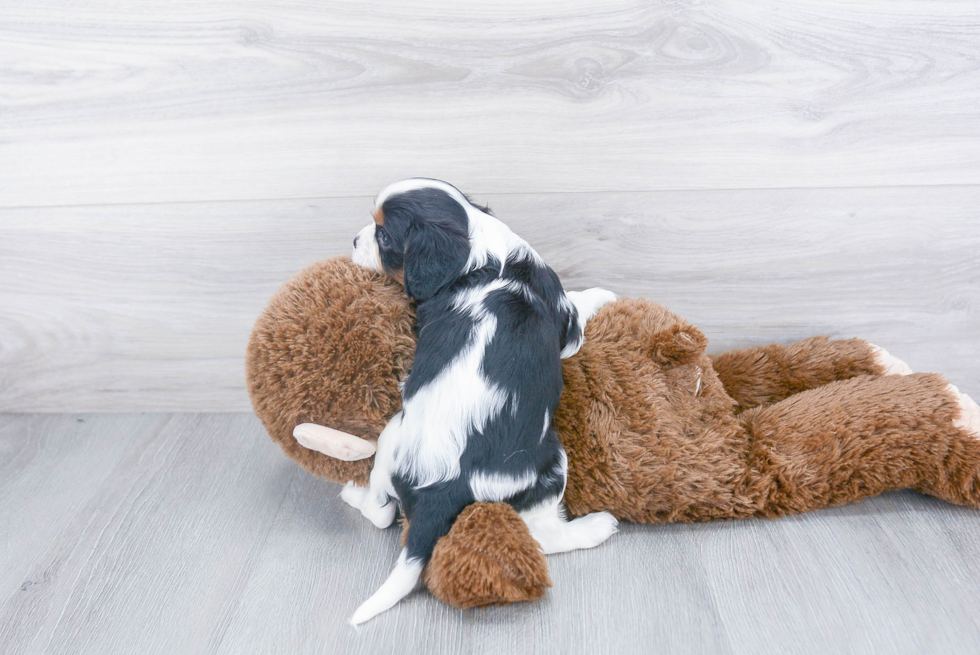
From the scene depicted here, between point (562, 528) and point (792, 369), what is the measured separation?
547mm

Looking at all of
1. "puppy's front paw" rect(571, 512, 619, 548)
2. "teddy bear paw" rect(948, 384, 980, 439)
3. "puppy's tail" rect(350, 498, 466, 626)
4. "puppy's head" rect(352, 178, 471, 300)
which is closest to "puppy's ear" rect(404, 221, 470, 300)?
"puppy's head" rect(352, 178, 471, 300)

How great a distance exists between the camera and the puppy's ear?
3.07 feet

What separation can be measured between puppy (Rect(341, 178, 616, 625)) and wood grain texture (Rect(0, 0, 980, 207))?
0.29 m

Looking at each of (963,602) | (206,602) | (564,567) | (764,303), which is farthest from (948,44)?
(206,602)

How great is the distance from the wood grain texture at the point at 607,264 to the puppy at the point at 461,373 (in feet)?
1.01

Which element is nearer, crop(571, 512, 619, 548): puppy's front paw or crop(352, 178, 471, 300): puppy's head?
crop(352, 178, 471, 300): puppy's head

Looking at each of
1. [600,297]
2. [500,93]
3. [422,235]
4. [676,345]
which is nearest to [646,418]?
[676,345]

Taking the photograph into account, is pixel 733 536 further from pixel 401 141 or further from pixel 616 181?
pixel 401 141

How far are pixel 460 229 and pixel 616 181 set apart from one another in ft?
1.36

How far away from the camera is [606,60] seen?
1177 millimetres

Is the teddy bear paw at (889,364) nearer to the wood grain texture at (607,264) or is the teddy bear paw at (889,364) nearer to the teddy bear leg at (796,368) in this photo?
the teddy bear leg at (796,368)

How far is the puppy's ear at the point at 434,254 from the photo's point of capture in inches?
36.8

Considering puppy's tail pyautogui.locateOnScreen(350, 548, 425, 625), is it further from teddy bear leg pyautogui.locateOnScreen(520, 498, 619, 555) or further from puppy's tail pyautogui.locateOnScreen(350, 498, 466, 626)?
teddy bear leg pyautogui.locateOnScreen(520, 498, 619, 555)

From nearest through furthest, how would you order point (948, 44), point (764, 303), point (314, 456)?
point (314, 456) → point (948, 44) → point (764, 303)
